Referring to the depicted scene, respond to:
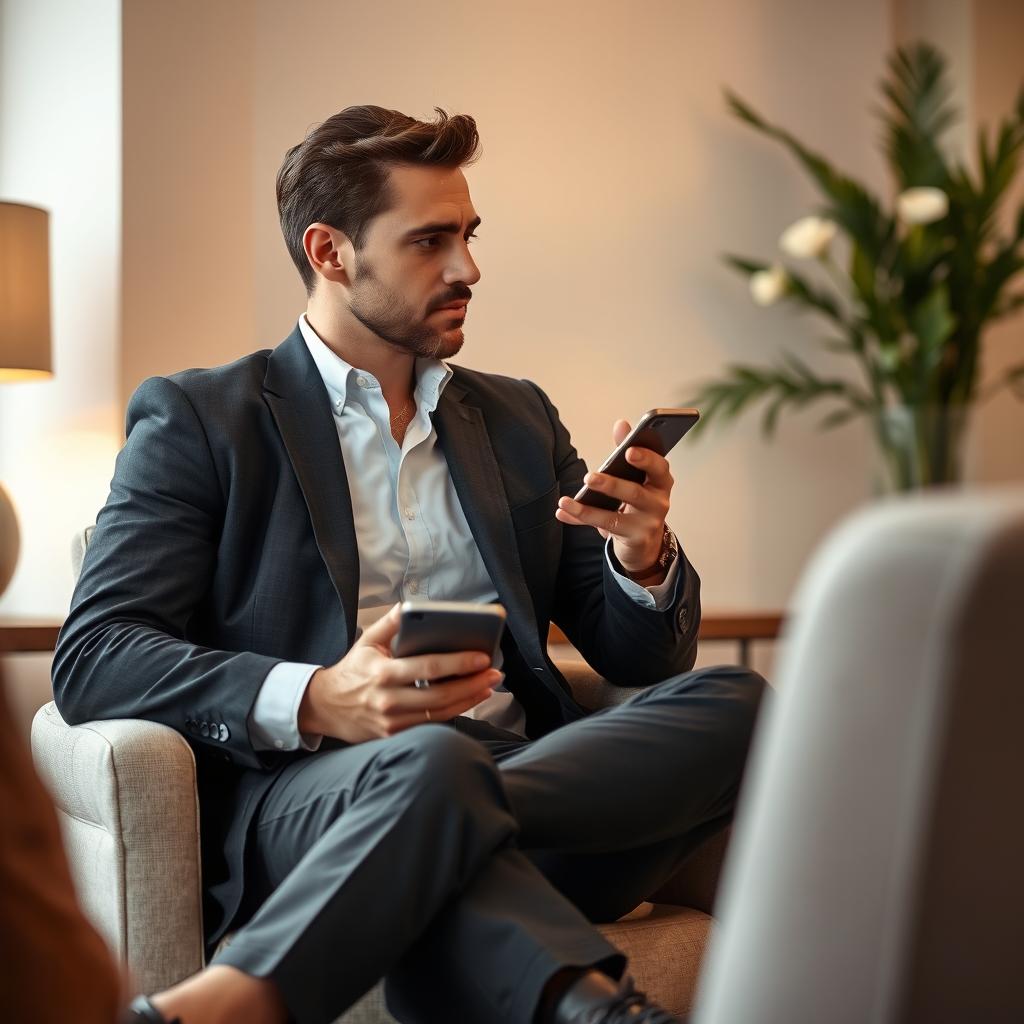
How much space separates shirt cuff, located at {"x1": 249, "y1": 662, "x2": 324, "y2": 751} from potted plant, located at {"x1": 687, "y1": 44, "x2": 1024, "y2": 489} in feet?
7.73

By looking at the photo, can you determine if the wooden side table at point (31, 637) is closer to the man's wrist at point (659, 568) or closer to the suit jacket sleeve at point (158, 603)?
the suit jacket sleeve at point (158, 603)

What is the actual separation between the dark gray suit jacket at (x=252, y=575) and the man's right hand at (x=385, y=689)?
0.32 ft

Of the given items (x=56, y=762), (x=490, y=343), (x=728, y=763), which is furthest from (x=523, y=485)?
(x=490, y=343)

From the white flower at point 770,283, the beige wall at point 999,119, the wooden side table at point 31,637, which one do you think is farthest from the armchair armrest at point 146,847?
the beige wall at point 999,119

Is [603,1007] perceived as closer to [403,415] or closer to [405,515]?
[405,515]

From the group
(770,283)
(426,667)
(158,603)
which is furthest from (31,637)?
(770,283)

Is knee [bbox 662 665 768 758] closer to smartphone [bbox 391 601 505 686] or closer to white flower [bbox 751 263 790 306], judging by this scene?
smartphone [bbox 391 601 505 686]

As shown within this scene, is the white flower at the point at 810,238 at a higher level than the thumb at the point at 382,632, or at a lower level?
higher

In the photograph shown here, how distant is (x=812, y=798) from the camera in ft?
1.80

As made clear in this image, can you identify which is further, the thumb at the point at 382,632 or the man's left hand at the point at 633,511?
the man's left hand at the point at 633,511

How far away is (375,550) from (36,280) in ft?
3.81

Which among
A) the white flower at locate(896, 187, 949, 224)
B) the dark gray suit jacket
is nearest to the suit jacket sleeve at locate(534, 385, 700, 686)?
the dark gray suit jacket

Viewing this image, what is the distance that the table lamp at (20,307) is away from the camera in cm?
261

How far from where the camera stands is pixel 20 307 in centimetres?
262
